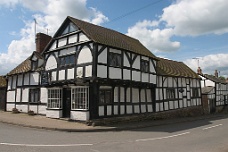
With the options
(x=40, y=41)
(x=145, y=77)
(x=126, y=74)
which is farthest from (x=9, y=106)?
(x=145, y=77)

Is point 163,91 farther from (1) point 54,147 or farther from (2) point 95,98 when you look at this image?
(1) point 54,147

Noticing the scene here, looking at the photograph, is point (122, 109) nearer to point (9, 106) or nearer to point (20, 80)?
point (20, 80)

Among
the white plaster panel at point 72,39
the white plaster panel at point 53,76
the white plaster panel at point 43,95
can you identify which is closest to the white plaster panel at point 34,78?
the white plaster panel at point 43,95

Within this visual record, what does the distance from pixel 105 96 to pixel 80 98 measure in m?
1.83

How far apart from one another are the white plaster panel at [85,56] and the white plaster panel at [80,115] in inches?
145

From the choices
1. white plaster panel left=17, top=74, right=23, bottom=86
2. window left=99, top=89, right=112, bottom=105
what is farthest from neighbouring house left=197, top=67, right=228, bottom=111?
white plaster panel left=17, top=74, right=23, bottom=86

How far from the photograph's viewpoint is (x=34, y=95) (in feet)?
72.3

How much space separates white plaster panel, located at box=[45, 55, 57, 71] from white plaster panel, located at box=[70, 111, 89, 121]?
15.3 feet

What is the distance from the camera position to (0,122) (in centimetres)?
1664

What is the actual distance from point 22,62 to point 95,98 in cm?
1415

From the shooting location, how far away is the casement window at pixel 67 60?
1777 cm

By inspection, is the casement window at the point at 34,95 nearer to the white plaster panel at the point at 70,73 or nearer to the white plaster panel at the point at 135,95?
the white plaster panel at the point at 70,73

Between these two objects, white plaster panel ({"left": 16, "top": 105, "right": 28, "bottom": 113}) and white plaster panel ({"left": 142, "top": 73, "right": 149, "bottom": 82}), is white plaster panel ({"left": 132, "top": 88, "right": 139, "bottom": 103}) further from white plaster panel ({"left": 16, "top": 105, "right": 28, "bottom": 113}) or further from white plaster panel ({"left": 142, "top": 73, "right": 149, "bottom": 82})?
white plaster panel ({"left": 16, "top": 105, "right": 28, "bottom": 113})

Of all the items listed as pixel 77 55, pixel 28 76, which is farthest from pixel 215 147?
pixel 28 76
